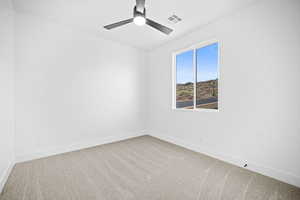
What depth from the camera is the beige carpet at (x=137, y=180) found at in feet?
4.93

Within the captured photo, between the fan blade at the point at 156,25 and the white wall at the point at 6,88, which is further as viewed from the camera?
the fan blade at the point at 156,25

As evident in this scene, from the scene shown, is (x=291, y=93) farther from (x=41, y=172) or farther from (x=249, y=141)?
(x=41, y=172)

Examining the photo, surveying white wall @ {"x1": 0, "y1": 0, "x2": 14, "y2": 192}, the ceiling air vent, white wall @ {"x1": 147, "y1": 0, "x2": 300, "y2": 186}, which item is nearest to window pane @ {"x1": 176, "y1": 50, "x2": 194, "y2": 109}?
white wall @ {"x1": 147, "y1": 0, "x2": 300, "y2": 186}

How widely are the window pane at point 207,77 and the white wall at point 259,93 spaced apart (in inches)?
10.3

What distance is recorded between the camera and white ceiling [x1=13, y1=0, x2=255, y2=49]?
2.04m

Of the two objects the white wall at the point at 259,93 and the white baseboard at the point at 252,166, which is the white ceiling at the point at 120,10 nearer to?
the white wall at the point at 259,93

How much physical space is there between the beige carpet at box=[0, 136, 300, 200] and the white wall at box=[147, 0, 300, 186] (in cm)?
30

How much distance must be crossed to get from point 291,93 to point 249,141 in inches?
35.1

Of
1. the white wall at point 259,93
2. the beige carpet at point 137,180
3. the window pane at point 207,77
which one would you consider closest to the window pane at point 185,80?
the window pane at point 207,77

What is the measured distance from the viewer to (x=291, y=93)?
5.52 ft

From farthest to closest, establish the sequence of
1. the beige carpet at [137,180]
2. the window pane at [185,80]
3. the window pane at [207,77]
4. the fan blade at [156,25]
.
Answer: the window pane at [185,80] → the window pane at [207,77] → the fan blade at [156,25] → the beige carpet at [137,180]

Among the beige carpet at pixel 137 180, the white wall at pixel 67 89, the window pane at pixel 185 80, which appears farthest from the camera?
the window pane at pixel 185 80

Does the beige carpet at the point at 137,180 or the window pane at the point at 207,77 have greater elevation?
the window pane at the point at 207,77

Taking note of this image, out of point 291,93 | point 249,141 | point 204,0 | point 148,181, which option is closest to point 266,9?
point 204,0
